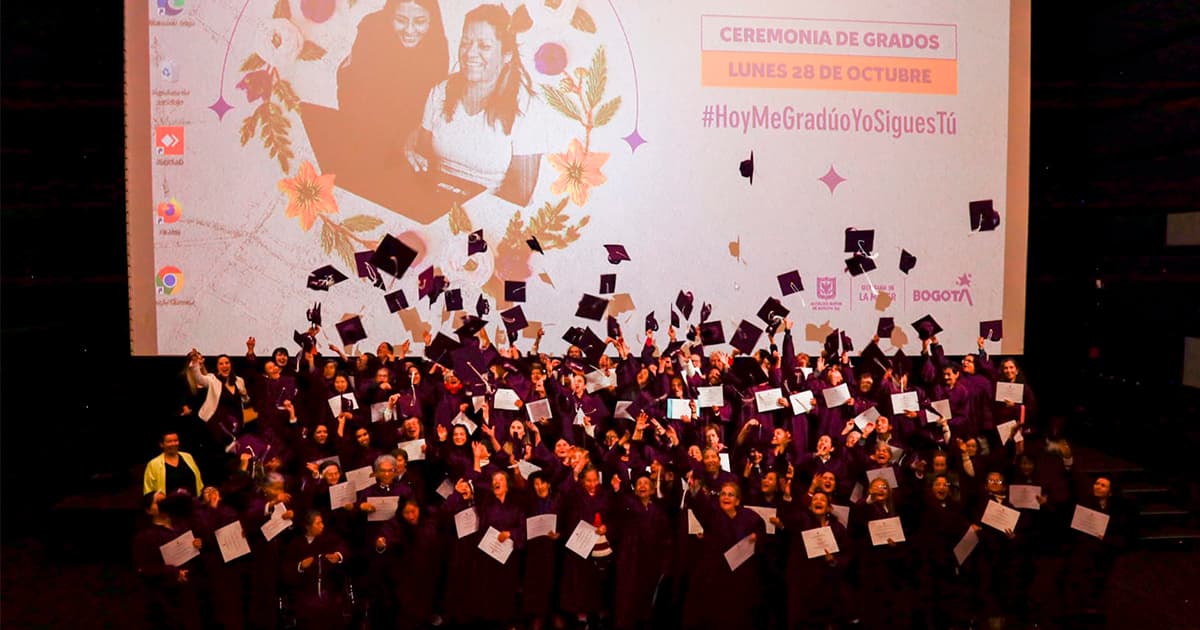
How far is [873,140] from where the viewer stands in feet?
28.5

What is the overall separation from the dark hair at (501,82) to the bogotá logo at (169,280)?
9.22ft

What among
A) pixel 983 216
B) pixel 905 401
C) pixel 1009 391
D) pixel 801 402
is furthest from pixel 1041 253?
pixel 801 402

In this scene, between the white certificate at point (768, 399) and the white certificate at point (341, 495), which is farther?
the white certificate at point (768, 399)

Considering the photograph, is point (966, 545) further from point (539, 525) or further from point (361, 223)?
point (361, 223)

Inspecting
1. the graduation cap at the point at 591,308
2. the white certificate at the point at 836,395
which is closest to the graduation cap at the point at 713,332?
the graduation cap at the point at 591,308

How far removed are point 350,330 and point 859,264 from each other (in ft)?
15.0

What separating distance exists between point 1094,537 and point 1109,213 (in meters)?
4.64

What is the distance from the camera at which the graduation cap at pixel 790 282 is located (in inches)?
336

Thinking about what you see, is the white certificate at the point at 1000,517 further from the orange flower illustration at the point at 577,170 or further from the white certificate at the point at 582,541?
the orange flower illustration at the point at 577,170

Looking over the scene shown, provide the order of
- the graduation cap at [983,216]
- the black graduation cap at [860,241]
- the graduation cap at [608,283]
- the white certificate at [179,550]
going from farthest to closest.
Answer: the graduation cap at [983,216]
the black graduation cap at [860,241]
the graduation cap at [608,283]
the white certificate at [179,550]

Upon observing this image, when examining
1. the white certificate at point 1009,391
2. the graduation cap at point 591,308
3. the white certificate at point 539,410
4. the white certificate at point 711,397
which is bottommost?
the white certificate at point 539,410

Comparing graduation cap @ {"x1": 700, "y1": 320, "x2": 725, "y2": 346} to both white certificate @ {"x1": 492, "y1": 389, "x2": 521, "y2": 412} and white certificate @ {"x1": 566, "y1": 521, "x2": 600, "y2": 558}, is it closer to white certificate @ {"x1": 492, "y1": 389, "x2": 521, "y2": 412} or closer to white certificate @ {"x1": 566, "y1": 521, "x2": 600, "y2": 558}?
white certificate @ {"x1": 492, "y1": 389, "x2": 521, "y2": 412}

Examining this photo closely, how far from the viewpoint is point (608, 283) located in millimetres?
8516

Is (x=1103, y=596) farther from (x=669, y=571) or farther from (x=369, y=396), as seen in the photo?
(x=369, y=396)
